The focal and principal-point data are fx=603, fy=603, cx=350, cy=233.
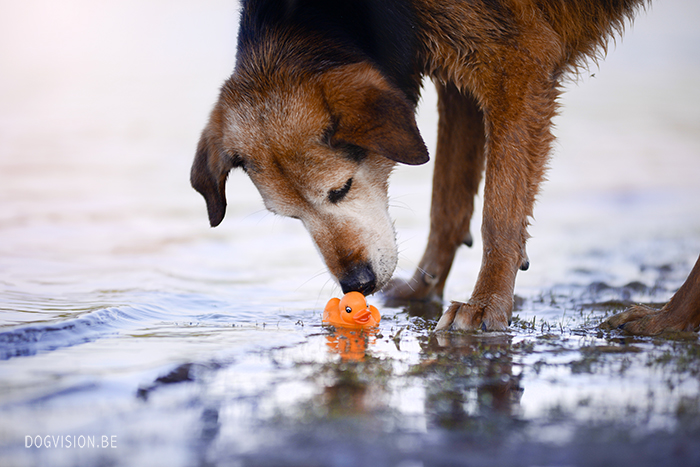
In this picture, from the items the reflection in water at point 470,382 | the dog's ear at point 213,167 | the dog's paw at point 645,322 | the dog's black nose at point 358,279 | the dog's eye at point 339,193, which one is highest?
the dog's ear at point 213,167

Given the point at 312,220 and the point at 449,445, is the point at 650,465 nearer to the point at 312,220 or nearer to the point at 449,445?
the point at 449,445

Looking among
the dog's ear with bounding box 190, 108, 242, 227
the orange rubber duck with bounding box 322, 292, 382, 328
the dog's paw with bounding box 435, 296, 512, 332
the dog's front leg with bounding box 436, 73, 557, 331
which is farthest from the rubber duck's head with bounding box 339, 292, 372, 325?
the dog's ear with bounding box 190, 108, 242, 227

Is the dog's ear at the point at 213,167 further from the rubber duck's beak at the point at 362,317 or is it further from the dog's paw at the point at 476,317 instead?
the dog's paw at the point at 476,317

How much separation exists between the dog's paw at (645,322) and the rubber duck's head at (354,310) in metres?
1.02

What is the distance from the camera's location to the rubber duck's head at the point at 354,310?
2.69m

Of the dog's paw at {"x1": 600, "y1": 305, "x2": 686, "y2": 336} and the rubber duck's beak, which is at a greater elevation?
the dog's paw at {"x1": 600, "y1": 305, "x2": 686, "y2": 336}

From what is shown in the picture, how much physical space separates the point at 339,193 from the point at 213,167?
0.74 metres

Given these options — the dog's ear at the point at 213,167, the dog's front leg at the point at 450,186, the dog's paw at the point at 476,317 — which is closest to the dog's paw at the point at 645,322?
the dog's paw at the point at 476,317

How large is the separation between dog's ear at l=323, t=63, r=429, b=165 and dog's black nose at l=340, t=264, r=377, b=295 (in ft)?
2.02

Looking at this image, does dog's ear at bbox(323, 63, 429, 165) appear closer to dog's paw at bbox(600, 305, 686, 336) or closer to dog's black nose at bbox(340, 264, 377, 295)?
dog's black nose at bbox(340, 264, 377, 295)

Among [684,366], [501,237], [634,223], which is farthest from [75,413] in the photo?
[634,223]

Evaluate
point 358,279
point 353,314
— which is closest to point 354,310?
point 353,314

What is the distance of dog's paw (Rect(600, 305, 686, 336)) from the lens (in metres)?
2.42

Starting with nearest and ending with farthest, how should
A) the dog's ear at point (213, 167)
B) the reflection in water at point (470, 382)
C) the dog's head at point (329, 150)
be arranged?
the reflection in water at point (470, 382), the dog's head at point (329, 150), the dog's ear at point (213, 167)
